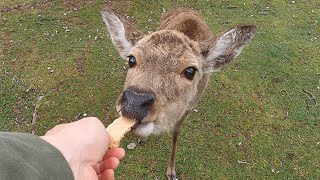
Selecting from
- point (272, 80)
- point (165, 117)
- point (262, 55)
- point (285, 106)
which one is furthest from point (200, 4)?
point (165, 117)

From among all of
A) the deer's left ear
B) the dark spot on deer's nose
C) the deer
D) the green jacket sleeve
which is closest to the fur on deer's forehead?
the deer

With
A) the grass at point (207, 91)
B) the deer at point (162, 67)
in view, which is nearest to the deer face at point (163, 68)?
the deer at point (162, 67)

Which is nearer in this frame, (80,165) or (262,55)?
(80,165)

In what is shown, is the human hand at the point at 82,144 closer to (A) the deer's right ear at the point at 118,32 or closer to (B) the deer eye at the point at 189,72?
(B) the deer eye at the point at 189,72

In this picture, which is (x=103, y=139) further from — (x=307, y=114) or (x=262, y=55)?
(x=262, y=55)

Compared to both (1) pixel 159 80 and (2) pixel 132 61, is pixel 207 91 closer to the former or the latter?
(2) pixel 132 61

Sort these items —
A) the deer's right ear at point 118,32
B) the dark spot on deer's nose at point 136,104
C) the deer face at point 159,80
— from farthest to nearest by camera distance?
the deer's right ear at point 118,32, the deer face at point 159,80, the dark spot on deer's nose at point 136,104

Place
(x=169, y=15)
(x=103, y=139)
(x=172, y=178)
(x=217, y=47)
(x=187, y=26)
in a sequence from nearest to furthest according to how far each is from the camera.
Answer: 1. (x=103, y=139)
2. (x=217, y=47)
3. (x=187, y=26)
4. (x=172, y=178)
5. (x=169, y=15)
